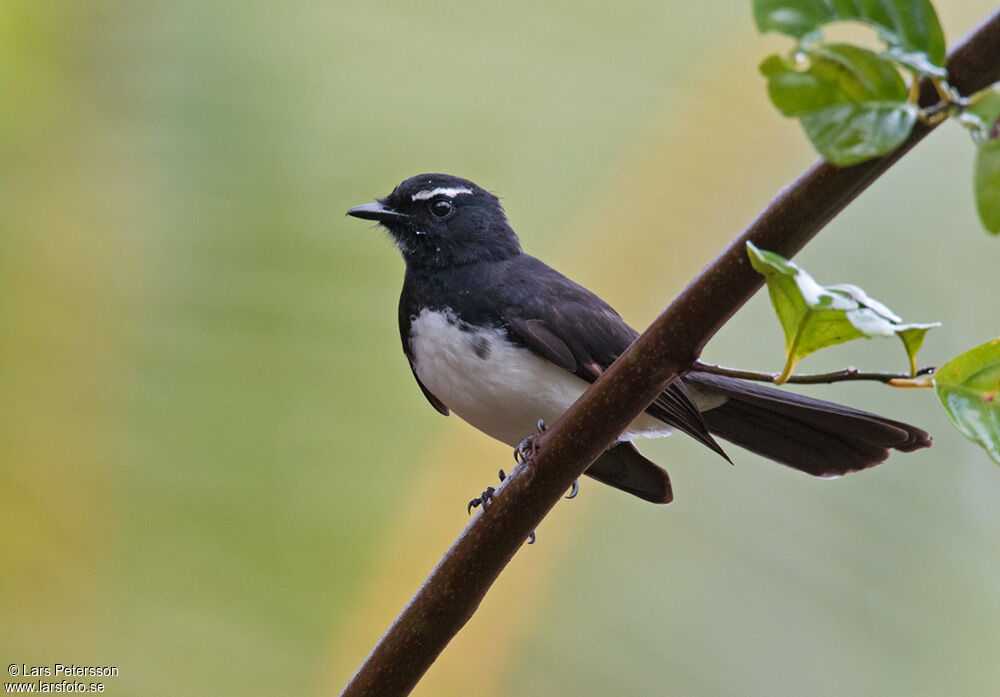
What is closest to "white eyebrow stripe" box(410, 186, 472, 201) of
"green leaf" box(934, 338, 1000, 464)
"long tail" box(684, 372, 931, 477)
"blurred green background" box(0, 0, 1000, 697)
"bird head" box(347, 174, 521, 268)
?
"bird head" box(347, 174, 521, 268)

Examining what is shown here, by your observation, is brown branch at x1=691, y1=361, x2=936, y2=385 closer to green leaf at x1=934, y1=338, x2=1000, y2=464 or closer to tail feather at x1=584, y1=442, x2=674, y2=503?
green leaf at x1=934, y1=338, x2=1000, y2=464

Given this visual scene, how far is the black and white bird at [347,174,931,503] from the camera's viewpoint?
2.45 metres

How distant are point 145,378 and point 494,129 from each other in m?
1.01

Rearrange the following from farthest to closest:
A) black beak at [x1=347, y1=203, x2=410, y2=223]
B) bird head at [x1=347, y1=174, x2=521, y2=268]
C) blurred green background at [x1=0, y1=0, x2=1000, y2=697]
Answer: bird head at [x1=347, y1=174, x2=521, y2=268] < black beak at [x1=347, y1=203, x2=410, y2=223] < blurred green background at [x1=0, y1=0, x2=1000, y2=697]

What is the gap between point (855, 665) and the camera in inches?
99.9

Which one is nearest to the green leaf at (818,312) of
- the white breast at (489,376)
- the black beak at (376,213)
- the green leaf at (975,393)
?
the green leaf at (975,393)

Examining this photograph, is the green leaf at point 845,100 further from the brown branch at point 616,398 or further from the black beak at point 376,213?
the black beak at point 376,213

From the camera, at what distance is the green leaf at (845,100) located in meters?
0.87

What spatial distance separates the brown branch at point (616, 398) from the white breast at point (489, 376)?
1059mm

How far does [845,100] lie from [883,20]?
9 centimetres

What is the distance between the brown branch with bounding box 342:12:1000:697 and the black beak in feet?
4.16

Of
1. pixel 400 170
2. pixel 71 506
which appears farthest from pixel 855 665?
pixel 71 506

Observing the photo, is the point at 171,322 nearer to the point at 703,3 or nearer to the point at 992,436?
the point at 703,3

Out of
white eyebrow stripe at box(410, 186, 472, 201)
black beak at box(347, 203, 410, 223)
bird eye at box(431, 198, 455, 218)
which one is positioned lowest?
black beak at box(347, 203, 410, 223)
